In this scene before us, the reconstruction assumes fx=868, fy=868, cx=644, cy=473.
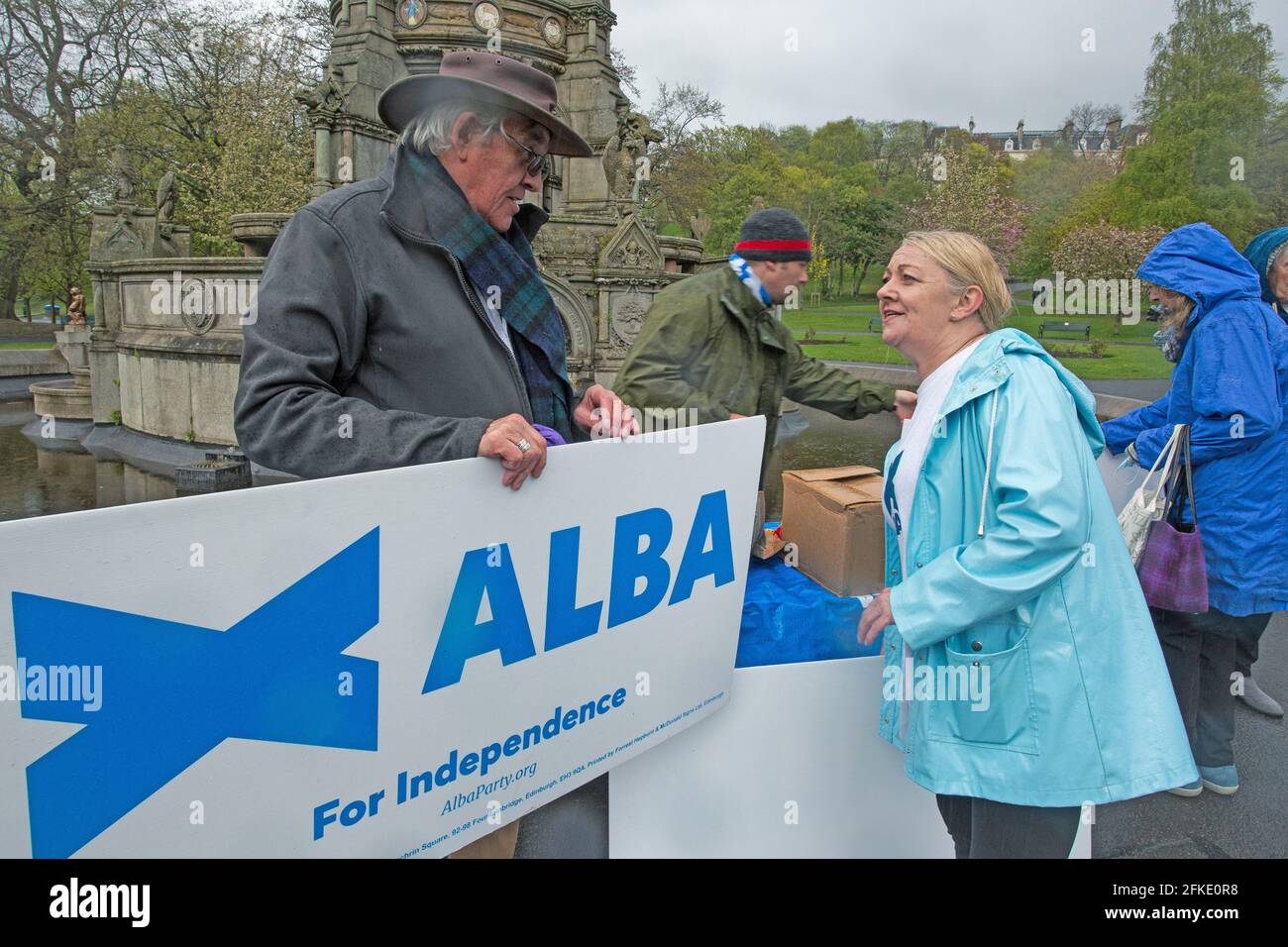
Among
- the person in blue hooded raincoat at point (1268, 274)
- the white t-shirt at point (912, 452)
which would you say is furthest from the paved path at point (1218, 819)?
the white t-shirt at point (912, 452)

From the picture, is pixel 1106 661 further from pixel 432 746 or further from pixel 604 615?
pixel 432 746

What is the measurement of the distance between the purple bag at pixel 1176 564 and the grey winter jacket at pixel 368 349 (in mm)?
2610

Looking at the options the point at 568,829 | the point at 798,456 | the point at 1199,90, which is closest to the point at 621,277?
the point at 798,456

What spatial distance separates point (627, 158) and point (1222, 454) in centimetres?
1525

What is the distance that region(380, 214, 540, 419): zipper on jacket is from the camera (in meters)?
2.08

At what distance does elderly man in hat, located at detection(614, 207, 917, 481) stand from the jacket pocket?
1.58 m

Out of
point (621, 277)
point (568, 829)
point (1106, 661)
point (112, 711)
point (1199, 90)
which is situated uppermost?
point (1199, 90)

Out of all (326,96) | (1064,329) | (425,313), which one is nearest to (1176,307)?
(425,313)

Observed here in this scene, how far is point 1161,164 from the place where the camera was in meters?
34.8

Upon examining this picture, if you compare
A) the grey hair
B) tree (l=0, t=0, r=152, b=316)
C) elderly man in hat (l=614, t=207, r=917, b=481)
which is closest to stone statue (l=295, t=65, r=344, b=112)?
tree (l=0, t=0, r=152, b=316)
